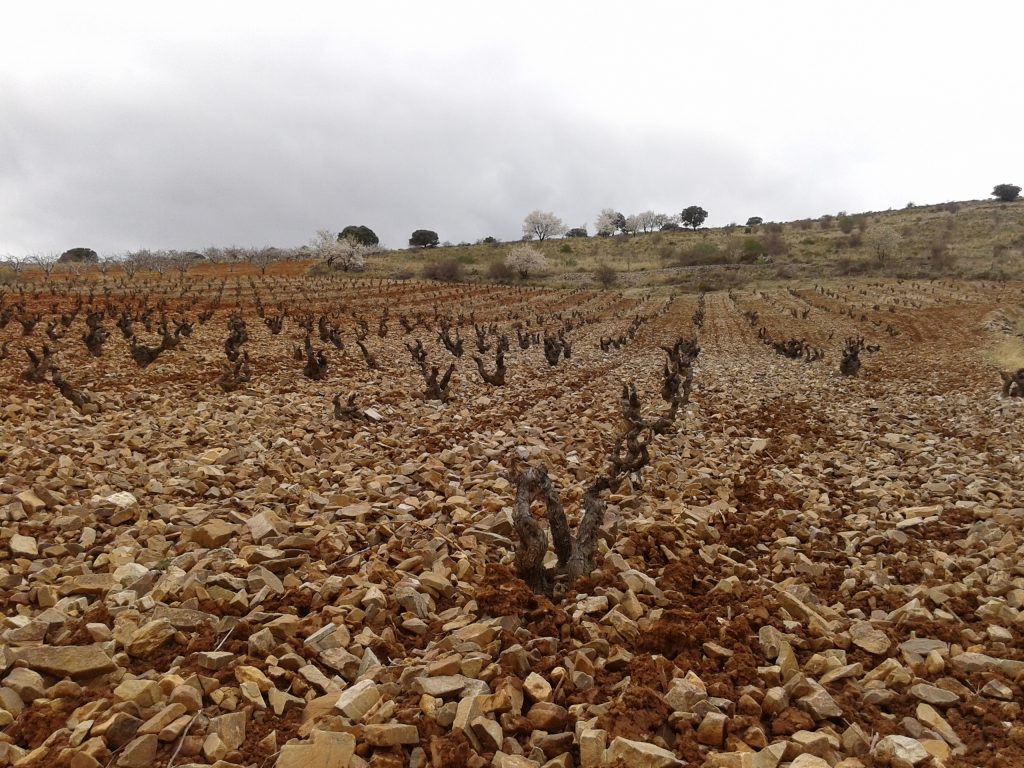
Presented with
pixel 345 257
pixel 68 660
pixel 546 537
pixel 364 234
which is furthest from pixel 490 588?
pixel 364 234

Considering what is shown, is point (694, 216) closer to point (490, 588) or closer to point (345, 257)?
point (345, 257)

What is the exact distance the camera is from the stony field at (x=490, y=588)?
2943 mm

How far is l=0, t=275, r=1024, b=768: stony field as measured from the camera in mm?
2943

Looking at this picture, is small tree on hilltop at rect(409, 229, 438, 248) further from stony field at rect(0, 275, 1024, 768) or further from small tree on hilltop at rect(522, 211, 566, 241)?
stony field at rect(0, 275, 1024, 768)

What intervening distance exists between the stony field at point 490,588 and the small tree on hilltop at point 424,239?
11003cm

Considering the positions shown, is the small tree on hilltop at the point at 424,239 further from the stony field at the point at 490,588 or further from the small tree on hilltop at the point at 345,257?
the stony field at the point at 490,588

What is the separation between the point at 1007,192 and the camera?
336 ft

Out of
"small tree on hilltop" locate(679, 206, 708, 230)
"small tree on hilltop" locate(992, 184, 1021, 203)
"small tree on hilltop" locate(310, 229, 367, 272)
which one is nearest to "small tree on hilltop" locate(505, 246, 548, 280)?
"small tree on hilltop" locate(310, 229, 367, 272)

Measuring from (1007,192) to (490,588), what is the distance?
141m

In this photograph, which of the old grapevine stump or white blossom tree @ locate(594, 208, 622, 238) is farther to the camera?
white blossom tree @ locate(594, 208, 622, 238)

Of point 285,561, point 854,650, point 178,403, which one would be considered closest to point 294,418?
point 178,403

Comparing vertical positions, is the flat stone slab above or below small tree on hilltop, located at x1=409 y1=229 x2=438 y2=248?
below

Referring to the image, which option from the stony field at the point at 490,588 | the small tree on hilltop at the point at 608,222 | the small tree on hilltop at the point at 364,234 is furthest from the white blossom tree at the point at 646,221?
the stony field at the point at 490,588

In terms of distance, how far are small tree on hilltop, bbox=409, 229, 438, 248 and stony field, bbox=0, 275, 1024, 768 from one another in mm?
110028
